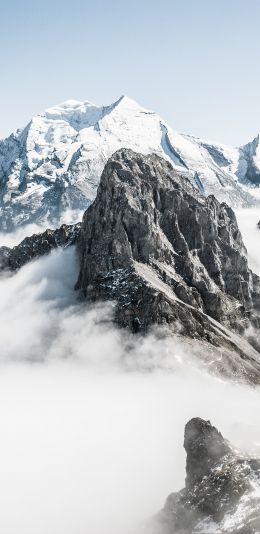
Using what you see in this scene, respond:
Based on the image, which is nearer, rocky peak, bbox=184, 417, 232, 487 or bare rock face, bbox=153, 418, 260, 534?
bare rock face, bbox=153, 418, 260, 534

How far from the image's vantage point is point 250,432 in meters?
187

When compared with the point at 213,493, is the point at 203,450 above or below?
above

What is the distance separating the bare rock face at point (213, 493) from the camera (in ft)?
369

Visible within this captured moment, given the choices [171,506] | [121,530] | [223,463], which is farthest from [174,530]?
[121,530]

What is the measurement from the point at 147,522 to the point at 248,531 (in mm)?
36313

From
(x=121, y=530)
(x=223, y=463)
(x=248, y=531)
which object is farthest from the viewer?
(x=121, y=530)

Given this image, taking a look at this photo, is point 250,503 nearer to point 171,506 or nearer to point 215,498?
point 215,498

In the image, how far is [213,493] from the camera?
119812 mm

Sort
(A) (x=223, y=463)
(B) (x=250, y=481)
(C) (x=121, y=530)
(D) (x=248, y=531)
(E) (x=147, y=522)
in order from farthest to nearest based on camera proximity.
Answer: (C) (x=121, y=530)
(E) (x=147, y=522)
(A) (x=223, y=463)
(B) (x=250, y=481)
(D) (x=248, y=531)

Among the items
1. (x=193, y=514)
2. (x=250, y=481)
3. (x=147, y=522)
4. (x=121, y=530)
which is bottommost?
(x=121, y=530)

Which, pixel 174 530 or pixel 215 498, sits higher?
pixel 215 498

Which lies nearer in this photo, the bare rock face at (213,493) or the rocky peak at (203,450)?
the bare rock face at (213,493)

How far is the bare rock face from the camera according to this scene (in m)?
113

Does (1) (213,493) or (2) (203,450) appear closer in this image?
(1) (213,493)
